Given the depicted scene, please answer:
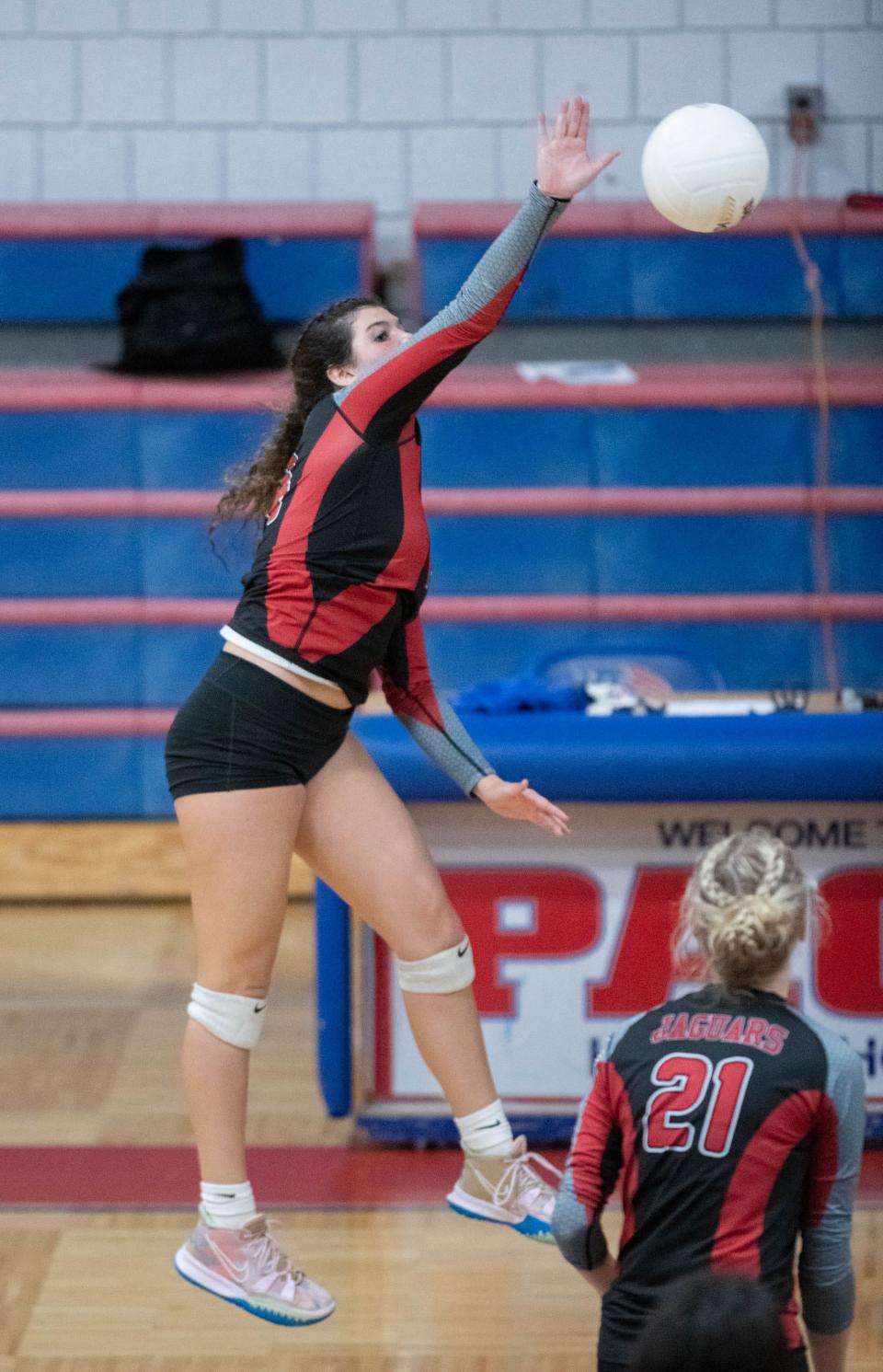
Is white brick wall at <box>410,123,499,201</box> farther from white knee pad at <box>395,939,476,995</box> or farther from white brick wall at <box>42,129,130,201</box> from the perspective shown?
white knee pad at <box>395,939,476,995</box>

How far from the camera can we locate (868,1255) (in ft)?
9.93

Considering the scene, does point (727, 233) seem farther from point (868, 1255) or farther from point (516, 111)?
point (868, 1255)

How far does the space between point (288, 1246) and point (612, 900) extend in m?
0.88

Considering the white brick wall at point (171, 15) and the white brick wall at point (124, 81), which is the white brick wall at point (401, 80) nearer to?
the white brick wall at point (171, 15)

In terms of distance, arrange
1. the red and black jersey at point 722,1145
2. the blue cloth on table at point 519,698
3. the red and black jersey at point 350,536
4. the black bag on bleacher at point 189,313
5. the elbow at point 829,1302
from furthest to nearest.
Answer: the black bag on bleacher at point 189,313 → the blue cloth on table at point 519,698 → the red and black jersey at point 350,536 → the elbow at point 829,1302 → the red and black jersey at point 722,1145

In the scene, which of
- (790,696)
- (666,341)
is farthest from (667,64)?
(790,696)

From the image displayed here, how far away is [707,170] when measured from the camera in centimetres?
260

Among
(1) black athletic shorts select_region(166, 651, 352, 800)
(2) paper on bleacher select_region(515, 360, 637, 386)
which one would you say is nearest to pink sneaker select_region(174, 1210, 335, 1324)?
(1) black athletic shorts select_region(166, 651, 352, 800)

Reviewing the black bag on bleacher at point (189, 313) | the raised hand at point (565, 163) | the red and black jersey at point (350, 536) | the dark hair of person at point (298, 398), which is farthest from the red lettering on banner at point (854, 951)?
the black bag on bleacher at point (189, 313)

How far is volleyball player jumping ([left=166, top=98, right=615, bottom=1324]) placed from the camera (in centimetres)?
248

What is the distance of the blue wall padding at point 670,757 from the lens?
11.0 ft

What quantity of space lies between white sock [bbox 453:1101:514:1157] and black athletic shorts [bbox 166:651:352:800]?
0.57 metres

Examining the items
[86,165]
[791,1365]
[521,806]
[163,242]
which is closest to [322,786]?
[521,806]

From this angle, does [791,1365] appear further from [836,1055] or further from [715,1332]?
[836,1055]
